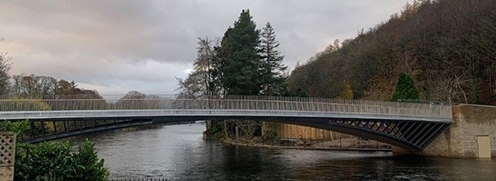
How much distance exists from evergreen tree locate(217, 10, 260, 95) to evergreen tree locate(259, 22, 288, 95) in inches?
72.8

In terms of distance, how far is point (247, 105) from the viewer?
27781 millimetres

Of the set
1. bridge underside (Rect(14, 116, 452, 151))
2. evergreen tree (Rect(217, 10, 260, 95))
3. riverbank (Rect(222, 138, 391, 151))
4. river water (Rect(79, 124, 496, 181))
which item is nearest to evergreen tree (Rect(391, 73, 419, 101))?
bridge underside (Rect(14, 116, 452, 151))

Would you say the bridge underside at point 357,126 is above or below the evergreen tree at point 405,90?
below

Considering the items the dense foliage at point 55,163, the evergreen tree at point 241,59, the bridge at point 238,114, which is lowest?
the dense foliage at point 55,163

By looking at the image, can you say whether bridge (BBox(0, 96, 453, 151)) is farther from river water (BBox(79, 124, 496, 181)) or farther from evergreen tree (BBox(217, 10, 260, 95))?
evergreen tree (BBox(217, 10, 260, 95))

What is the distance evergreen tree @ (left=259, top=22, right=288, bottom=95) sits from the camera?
1869 inches

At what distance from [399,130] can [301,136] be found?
18.0 m

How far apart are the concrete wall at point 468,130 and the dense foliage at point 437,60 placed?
14.0 ft

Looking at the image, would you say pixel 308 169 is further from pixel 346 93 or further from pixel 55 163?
pixel 346 93

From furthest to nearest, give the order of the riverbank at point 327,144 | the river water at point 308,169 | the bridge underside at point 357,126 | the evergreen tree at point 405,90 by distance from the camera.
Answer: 1. the riverbank at point 327,144
2. the evergreen tree at point 405,90
3. the bridge underside at point 357,126
4. the river water at point 308,169

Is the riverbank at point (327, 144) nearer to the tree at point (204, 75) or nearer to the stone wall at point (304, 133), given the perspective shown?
the stone wall at point (304, 133)

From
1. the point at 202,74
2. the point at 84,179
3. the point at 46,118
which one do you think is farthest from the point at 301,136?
the point at 84,179

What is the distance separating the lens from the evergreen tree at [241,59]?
143ft

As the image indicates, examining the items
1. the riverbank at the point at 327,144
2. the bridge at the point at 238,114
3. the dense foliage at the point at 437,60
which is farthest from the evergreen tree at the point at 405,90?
the riverbank at the point at 327,144
